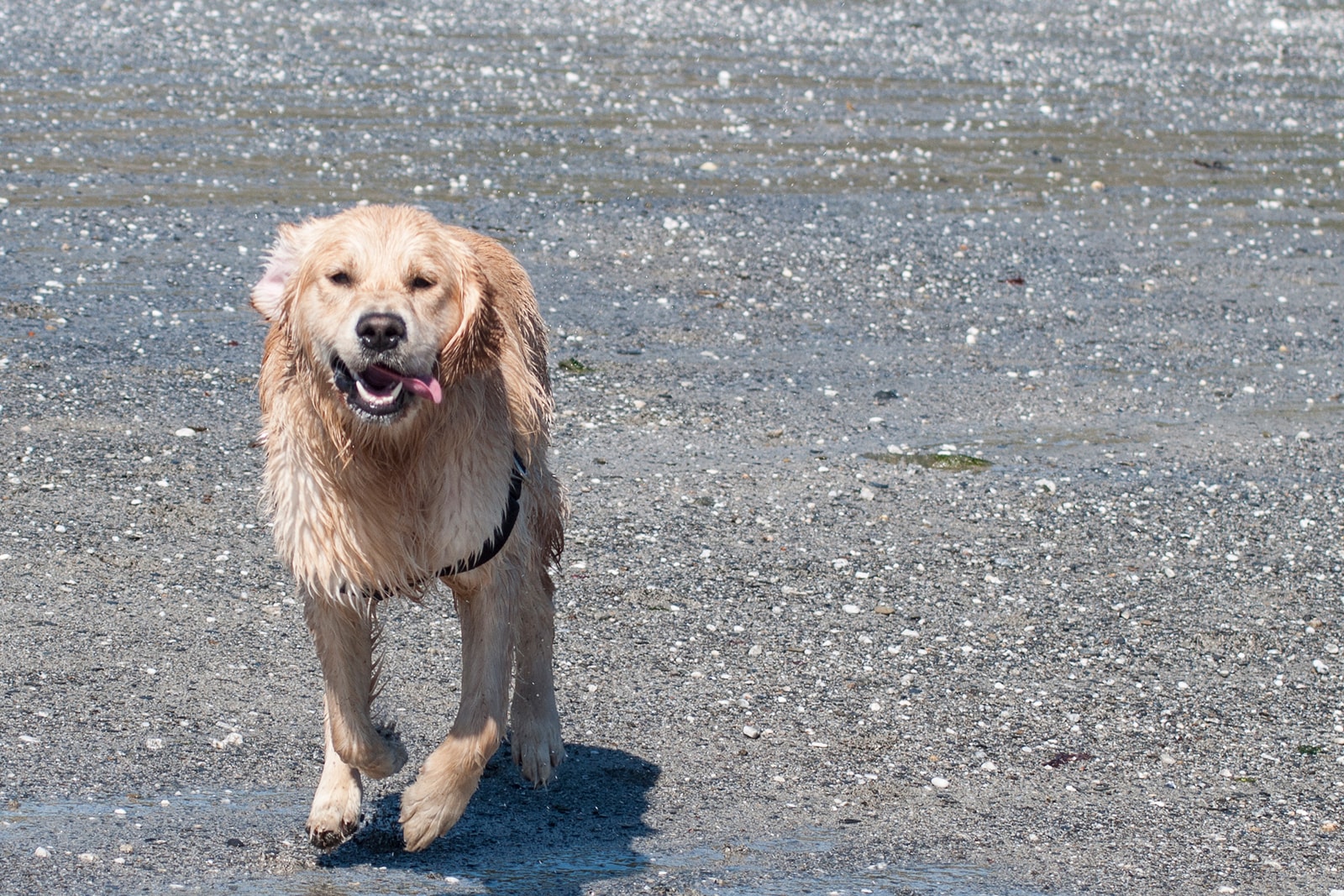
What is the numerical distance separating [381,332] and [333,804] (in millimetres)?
1531

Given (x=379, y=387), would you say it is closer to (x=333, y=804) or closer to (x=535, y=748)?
(x=333, y=804)

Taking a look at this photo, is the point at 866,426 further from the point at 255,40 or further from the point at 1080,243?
the point at 255,40

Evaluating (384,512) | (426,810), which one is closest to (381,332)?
(384,512)

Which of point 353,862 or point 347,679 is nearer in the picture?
point 347,679

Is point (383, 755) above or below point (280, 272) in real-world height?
below

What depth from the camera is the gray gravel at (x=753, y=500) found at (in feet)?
15.5

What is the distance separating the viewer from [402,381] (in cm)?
Answer: 386

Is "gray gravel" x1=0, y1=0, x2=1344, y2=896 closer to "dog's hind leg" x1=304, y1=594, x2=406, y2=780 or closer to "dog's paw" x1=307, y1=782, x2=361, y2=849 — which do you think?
"dog's paw" x1=307, y1=782, x2=361, y2=849

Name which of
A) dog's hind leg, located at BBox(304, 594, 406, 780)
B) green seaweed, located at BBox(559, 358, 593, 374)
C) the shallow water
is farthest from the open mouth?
green seaweed, located at BBox(559, 358, 593, 374)

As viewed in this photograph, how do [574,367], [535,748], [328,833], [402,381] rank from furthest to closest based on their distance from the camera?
[574,367], [535,748], [328,833], [402,381]

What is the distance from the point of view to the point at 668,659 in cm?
579

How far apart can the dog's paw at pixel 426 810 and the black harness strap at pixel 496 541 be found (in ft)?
1.89

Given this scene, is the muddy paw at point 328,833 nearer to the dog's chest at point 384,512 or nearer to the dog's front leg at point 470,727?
the dog's front leg at point 470,727

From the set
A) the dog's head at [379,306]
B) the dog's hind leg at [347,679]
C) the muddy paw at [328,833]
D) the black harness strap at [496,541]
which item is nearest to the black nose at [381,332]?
the dog's head at [379,306]
